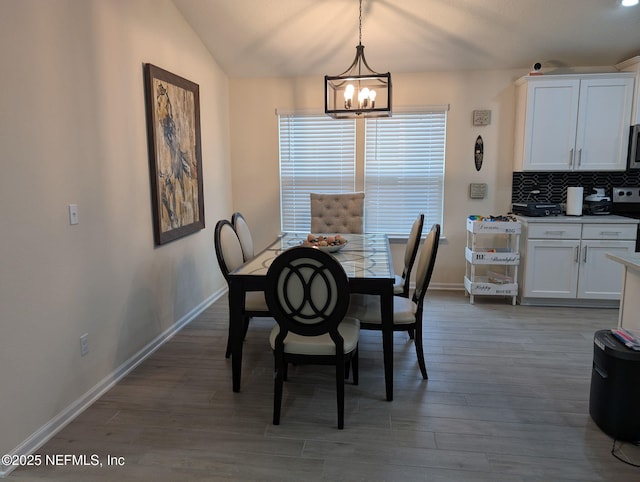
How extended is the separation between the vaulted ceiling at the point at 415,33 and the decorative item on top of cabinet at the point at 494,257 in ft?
5.43

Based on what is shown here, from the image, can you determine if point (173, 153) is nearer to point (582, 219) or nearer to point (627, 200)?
point (582, 219)

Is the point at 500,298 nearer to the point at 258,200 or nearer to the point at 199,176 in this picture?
the point at 258,200

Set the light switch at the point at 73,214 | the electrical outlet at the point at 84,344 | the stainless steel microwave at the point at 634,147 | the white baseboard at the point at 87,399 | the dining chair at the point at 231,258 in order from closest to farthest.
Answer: the white baseboard at the point at 87,399
the light switch at the point at 73,214
the electrical outlet at the point at 84,344
the dining chair at the point at 231,258
the stainless steel microwave at the point at 634,147

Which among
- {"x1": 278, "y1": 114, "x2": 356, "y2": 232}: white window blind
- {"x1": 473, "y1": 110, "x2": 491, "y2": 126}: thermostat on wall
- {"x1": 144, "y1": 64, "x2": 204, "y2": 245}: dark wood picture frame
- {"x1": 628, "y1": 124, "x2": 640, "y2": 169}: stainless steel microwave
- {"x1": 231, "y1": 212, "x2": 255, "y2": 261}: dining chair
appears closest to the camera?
{"x1": 144, "y1": 64, "x2": 204, "y2": 245}: dark wood picture frame

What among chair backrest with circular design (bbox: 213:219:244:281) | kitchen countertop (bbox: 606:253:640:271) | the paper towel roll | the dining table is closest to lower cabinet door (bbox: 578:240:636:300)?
the paper towel roll

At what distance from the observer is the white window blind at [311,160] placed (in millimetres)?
5051

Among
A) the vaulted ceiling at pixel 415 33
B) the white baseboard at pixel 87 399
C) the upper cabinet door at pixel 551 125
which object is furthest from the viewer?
the upper cabinet door at pixel 551 125

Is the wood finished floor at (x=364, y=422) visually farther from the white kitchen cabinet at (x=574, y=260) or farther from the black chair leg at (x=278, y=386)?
the white kitchen cabinet at (x=574, y=260)

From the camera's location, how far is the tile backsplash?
4.62 m

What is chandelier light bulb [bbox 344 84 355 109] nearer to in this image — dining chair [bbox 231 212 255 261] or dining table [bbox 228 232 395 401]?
dining table [bbox 228 232 395 401]

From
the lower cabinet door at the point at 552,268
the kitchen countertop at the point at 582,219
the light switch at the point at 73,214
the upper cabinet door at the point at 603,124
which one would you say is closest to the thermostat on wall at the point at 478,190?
the kitchen countertop at the point at 582,219

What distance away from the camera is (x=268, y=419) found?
2494mm

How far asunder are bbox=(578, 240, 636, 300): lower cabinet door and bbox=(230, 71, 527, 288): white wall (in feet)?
3.06

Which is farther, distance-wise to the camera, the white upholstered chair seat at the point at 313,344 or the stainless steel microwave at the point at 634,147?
the stainless steel microwave at the point at 634,147
